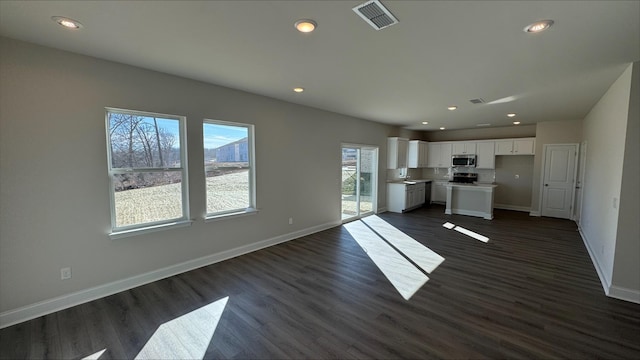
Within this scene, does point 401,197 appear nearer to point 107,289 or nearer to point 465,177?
point 465,177

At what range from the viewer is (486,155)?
8.21m

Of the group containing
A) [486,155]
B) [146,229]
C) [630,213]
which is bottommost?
[146,229]

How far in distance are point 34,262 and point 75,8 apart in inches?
94.7

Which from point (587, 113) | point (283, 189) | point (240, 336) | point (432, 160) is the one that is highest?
point (587, 113)

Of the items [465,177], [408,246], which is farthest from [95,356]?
[465,177]

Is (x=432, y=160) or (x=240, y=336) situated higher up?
(x=432, y=160)

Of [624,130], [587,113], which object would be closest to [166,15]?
[624,130]

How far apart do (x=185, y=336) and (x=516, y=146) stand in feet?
29.9

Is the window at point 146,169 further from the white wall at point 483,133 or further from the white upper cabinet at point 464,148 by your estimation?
the white wall at point 483,133

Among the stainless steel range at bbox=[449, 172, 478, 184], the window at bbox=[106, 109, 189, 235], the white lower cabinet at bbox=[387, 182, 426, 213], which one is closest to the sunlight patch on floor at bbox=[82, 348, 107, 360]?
the window at bbox=[106, 109, 189, 235]

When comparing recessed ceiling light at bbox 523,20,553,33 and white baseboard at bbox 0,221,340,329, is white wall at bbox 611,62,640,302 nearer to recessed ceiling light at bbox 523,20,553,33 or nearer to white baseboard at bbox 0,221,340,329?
recessed ceiling light at bbox 523,20,553,33

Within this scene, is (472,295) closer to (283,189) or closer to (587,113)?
(283,189)

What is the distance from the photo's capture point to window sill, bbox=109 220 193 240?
3061mm

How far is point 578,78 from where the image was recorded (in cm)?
345
